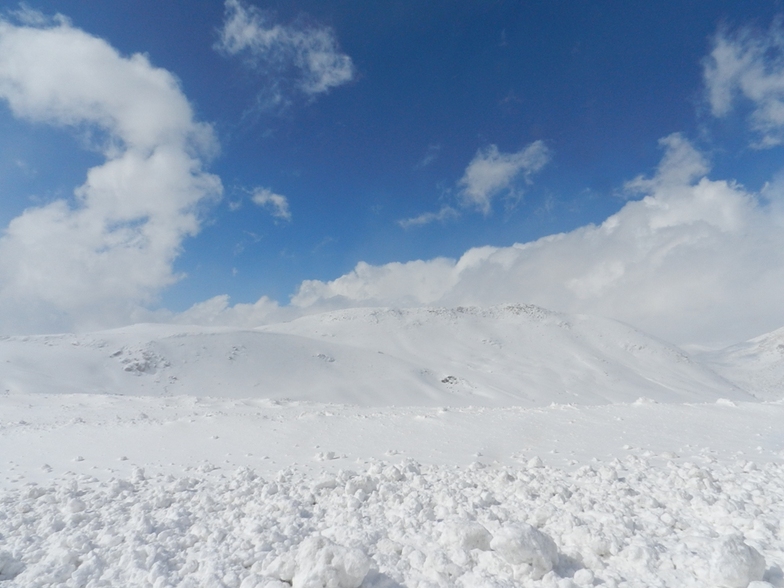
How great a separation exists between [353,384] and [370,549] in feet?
164

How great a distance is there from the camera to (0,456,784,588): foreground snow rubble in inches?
177

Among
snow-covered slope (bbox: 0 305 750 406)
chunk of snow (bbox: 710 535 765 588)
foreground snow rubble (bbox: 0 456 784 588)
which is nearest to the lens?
chunk of snow (bbox: 710 535 765 588)

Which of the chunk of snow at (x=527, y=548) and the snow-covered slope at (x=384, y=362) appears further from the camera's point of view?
the snow-covered slope at (x=384, y=362)

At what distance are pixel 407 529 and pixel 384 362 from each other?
58.1 m

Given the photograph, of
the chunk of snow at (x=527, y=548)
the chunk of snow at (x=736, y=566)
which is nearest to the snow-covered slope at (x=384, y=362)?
the chunk of snow at (x=527, y=548)

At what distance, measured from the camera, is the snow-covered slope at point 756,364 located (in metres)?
111

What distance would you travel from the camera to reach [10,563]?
16.0 feet

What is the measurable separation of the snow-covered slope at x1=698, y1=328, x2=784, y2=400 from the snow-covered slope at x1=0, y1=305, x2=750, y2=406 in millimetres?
41048

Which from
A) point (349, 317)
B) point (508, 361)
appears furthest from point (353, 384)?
point (349, 317)

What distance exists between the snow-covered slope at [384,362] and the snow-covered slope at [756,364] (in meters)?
41.0

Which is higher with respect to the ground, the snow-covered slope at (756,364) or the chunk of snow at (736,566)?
the snow-covered slope at (756,364)

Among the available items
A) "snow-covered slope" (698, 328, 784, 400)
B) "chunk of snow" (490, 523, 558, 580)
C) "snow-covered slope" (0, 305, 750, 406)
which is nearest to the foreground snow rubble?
"chunk of snow" (490, 523, 558, 580)

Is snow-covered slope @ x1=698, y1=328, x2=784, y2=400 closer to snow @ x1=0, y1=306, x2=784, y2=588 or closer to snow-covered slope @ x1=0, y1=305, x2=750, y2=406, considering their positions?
snow-covered slope @ x1=0, y1=305, x2=750, y2=406

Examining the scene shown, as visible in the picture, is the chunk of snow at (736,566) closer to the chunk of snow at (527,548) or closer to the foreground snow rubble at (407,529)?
the foreground snow rubble at (407,529)
